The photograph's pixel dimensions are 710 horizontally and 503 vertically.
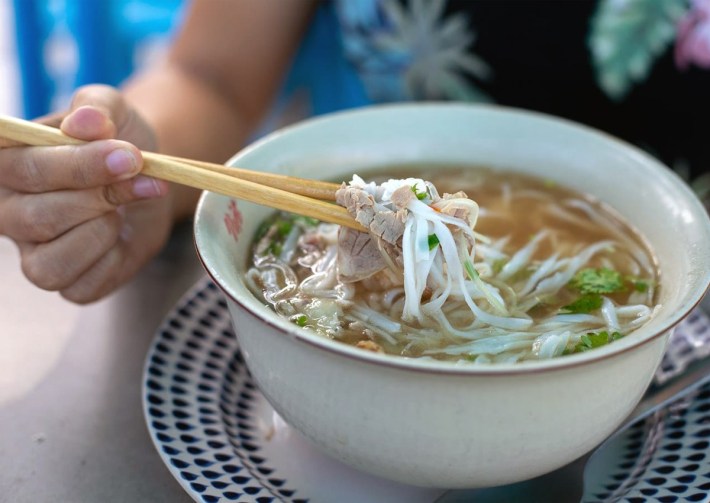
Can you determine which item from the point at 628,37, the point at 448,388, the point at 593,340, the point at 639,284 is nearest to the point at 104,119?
the point at 448,388

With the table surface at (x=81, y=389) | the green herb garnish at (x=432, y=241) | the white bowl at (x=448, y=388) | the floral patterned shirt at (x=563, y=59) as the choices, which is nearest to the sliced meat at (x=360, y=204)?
the green herb garnish at (x=432, y=241)

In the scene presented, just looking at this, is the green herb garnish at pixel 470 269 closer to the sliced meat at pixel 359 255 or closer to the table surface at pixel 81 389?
the sliced meat at pixel 359 255

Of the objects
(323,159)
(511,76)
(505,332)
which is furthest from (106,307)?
(511,76)

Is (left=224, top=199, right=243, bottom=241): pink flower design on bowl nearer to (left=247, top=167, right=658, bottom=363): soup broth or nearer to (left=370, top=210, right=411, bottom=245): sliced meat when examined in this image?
(left=247, top=167, right=658, bottom=363): soup broth

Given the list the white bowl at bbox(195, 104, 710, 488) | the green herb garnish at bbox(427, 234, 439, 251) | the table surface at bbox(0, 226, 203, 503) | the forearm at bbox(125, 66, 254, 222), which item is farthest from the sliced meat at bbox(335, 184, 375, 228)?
the forearm at bbox(125, 66, 254, 222)

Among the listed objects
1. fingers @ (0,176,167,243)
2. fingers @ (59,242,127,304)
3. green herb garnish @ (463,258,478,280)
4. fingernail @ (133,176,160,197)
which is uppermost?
green herb garnish @ (463,258,478,280)

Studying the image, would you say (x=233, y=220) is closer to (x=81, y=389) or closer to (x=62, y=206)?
(x=62, y=206)

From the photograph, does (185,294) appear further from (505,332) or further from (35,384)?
(505,332)
